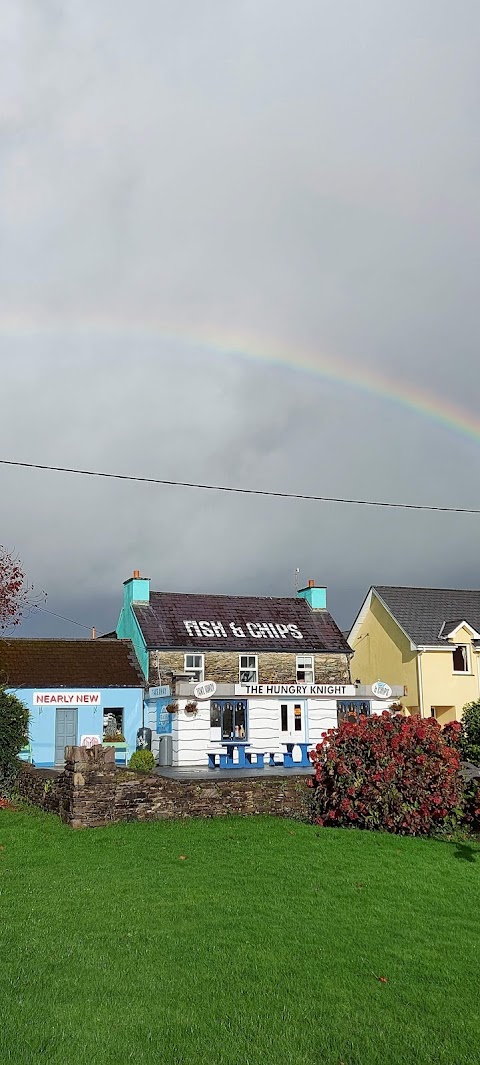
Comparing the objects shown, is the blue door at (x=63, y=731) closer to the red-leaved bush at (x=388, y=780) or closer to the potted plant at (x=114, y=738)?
the potted plant at (x=114, y=738)

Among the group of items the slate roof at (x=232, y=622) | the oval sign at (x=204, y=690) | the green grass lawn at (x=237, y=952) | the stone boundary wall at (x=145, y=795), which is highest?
the slate roof at (x=232, y=622)

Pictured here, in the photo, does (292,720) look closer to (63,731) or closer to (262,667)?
(262,667)

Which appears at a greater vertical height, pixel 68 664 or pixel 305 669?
pixel 68 664

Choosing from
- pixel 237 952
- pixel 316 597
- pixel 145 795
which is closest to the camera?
pixel 237 952

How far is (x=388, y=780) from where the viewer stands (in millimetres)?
15891

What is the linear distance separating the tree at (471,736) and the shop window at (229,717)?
53.2 ft

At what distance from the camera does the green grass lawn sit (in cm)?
608

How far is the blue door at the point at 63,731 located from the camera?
33844 mm

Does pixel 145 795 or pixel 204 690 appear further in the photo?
pixel 204 690

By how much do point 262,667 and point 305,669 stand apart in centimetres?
220

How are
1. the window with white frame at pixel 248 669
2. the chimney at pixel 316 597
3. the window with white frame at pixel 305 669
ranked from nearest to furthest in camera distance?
1. the window with white frame at pixel 248 669
2. the window with white frame at pixel 305 669
3. the chimney at pixel 316 597

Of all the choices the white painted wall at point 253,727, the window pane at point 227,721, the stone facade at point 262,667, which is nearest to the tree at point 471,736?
the white painted wall at point 253,727

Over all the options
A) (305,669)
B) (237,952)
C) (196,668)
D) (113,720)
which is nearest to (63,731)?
(113,720)

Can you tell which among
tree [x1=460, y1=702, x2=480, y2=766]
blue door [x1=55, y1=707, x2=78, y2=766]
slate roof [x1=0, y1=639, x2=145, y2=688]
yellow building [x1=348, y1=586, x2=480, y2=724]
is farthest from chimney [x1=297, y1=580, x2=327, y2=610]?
tree [x1=460, y1=702, x2=480, y2=766]
